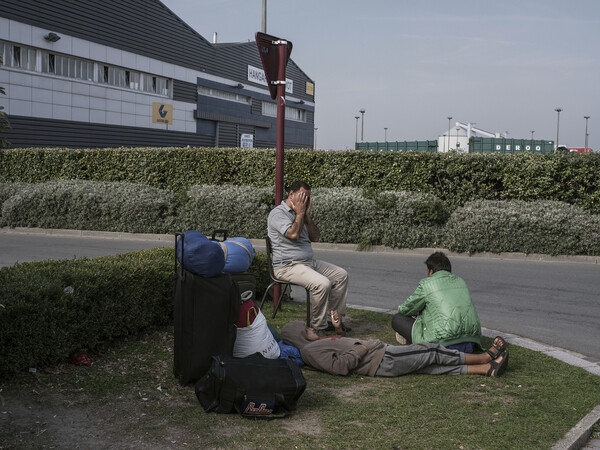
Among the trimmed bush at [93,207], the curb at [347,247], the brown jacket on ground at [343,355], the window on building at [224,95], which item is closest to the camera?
the brown jacket on ground at [343,355]

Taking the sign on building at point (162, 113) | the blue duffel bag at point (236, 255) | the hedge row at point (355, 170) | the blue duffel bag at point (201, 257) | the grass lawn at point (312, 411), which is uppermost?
the sign on building at point (162, 113)

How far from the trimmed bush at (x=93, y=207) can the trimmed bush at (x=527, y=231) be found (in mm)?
7341

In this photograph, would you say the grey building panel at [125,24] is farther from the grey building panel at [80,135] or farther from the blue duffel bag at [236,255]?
the blue duffel bag at [236,255]

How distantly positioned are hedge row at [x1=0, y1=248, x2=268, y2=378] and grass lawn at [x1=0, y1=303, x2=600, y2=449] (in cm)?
19

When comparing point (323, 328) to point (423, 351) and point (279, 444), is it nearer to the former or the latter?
point (423, 351)

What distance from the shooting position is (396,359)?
5164 mm

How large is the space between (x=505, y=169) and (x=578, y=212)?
6.98 feet

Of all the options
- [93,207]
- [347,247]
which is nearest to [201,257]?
[347,247]

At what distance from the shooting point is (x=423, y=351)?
17.0ft

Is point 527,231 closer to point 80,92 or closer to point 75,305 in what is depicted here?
point 75,305

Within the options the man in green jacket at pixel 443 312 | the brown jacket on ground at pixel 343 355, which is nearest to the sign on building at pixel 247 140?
the man in green jacket at pixel 443 312

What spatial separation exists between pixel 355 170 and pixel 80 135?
18.5m

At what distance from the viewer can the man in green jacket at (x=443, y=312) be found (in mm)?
5402

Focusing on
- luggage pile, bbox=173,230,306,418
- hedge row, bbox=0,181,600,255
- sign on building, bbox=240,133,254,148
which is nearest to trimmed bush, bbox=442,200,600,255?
hedge row, bbox=0,181,600,255
